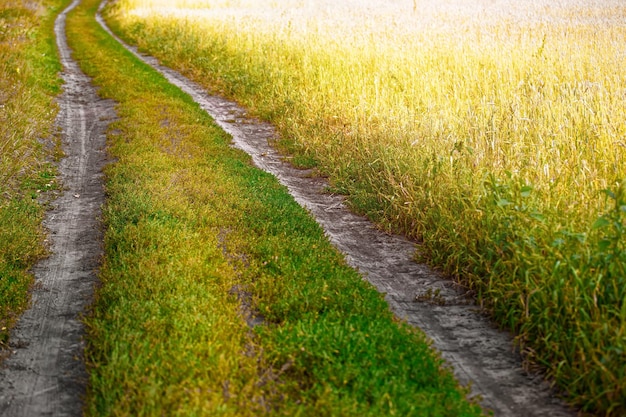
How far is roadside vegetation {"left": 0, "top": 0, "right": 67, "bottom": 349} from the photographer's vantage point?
6.11 metres

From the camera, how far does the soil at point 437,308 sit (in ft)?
14.0

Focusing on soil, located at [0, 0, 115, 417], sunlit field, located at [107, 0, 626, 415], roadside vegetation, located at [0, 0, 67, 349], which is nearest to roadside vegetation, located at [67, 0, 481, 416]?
soil, located at [0, 0, 115, 417]

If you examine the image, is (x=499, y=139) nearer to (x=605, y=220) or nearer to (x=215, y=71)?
(x=605, y=220)

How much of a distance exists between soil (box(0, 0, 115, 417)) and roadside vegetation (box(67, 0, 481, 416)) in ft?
0.61

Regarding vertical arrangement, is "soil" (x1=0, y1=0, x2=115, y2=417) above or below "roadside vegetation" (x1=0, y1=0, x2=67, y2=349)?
below

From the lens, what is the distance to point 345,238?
285 inches

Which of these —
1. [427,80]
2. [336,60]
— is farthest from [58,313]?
[336,60]

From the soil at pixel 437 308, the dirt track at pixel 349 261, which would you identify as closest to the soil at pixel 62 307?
the dirt track at pixel 349 261

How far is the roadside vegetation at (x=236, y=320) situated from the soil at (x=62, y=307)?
187 mm

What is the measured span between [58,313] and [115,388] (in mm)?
1711

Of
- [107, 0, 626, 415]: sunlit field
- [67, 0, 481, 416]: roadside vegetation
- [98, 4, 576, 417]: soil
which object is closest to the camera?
[67, 0, 481, 416]: roadside vegetation

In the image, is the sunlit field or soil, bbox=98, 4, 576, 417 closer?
soil, bbox=98, 4, 576, 417

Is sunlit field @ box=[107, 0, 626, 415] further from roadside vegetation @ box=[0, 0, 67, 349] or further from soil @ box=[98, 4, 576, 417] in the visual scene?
roadside vegetation @ box=[0, 0, 67, 349]

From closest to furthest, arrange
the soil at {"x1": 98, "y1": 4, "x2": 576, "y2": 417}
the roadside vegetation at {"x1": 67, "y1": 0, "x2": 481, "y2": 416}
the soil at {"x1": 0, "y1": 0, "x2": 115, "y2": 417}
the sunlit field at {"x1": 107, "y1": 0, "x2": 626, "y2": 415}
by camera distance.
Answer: the roadside vegetation at {"x1": 67, "y1": 0, "x2": 481, "y2": 416}, the soil at {"x1": 98, "y1": 4, "x2": 576, "y2": 417}, the soil at {"x1": 0, "y1": 0, "x2": 115, "y2": 417}, the sunlit field at {"x1": 107, "y1": 0, "x2": 626, "y2": 415}
